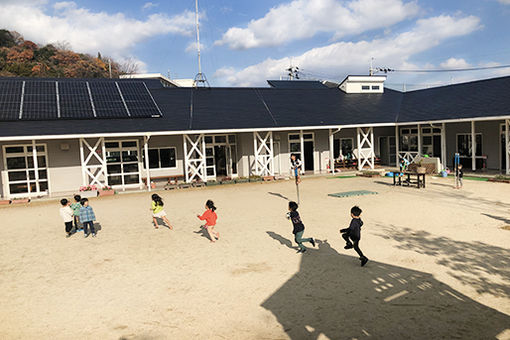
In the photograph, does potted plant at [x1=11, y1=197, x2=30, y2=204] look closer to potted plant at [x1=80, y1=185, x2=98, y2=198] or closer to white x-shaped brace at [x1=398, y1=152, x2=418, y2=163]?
potted plant at [x1=80, y1=185, x2=98, y2=198]

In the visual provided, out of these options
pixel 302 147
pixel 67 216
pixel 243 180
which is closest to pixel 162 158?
pixel 243 180

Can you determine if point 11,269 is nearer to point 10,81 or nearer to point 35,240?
point 35,240

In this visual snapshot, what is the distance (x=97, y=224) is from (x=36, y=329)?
6.23 meters

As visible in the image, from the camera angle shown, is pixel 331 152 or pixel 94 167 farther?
pixel 331 152

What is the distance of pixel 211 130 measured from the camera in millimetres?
17922

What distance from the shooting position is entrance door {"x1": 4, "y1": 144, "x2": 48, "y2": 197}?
16.4m

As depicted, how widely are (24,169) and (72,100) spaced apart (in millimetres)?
4004

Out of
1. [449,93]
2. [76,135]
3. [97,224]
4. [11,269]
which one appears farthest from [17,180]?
[449,93]

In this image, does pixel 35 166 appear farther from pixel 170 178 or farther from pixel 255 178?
pixel 255 178

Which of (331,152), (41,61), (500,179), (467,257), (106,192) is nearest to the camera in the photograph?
(467,257)

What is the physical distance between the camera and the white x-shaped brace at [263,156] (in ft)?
63.9

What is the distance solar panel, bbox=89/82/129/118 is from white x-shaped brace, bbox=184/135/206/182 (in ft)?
11.3

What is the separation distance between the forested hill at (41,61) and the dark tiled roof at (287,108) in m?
26.4

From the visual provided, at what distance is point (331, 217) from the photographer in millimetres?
10453
